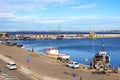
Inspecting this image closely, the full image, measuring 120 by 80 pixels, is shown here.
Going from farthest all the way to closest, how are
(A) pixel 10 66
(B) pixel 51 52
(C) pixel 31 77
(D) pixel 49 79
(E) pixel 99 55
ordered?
(B) pixel 51 52
(E) pixel 99 55
(A) pixel 10 66
(C) pixel 31 77
(D) pixel 49 79

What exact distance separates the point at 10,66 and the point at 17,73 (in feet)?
17.7

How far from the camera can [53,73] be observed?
57844 mm

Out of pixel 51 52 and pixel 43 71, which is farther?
pixel 51 52

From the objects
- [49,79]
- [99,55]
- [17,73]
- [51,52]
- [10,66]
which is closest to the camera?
[49,79]

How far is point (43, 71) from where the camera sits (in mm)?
60688

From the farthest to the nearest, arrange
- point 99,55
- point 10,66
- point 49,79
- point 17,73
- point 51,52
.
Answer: point 51,52 → point 99,55 → point 10,66 → point 17,73 → point 49,79

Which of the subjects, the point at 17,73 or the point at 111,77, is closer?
the point at 111,77

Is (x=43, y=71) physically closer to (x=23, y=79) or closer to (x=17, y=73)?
(x=17, y=73)

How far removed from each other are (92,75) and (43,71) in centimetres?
1039

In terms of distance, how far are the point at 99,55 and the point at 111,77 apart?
77.6 feet

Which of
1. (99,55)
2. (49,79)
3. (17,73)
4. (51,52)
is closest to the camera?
(49,79)

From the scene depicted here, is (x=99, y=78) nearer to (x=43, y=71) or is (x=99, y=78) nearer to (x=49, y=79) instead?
(x=49, y=79)

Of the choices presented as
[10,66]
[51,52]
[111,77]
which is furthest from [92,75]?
[51,52]

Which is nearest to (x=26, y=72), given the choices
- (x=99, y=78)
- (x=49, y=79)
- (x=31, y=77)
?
(x=31, y=77)
